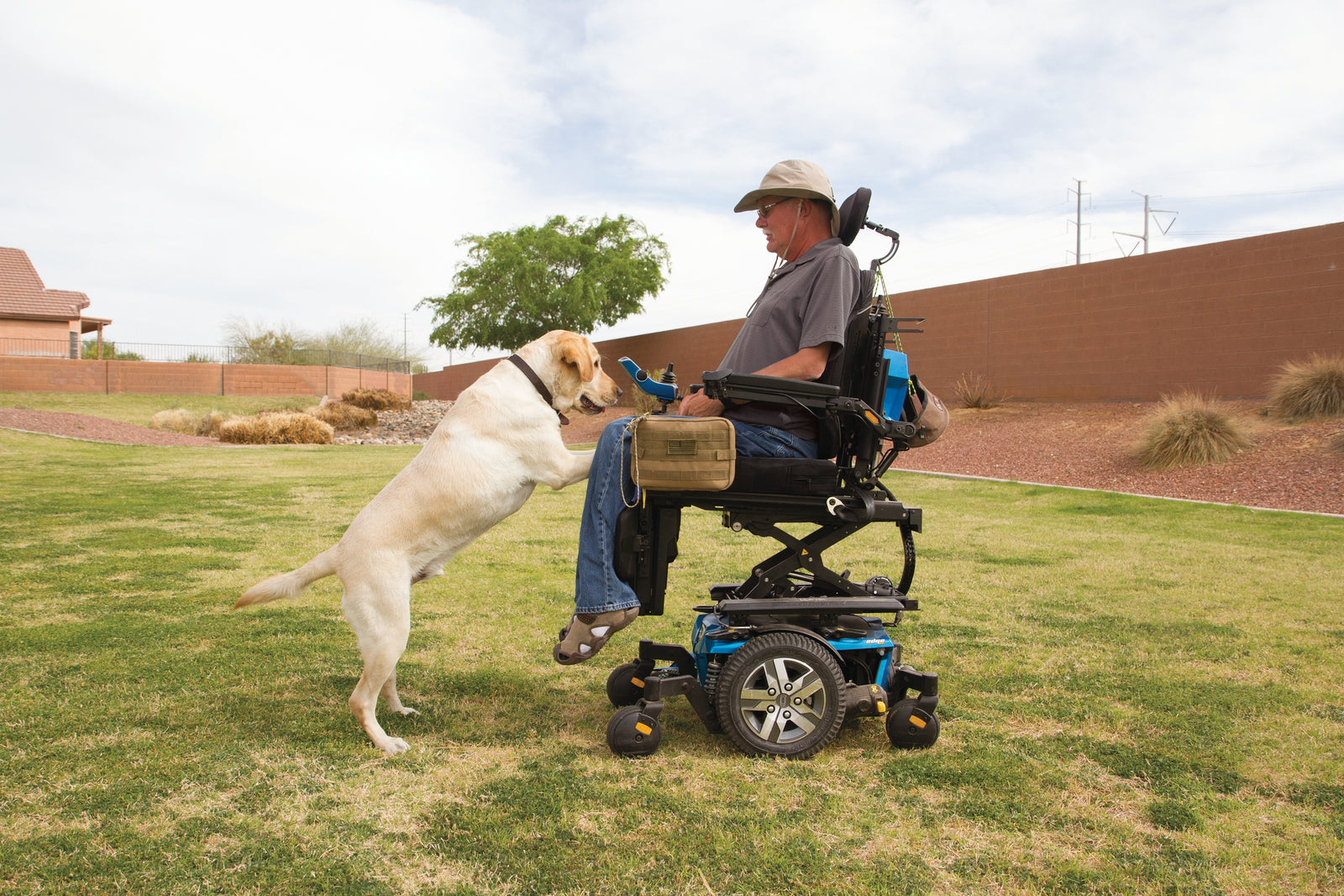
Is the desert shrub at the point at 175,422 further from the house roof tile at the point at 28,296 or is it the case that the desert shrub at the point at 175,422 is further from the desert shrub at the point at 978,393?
the desert shrub at the point at 978,393

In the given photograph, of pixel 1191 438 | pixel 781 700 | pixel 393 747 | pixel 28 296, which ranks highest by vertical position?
pixel 28 296

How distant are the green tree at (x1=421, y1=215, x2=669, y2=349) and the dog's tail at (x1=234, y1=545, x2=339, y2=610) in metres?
29.7

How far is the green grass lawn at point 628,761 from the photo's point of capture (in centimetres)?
210

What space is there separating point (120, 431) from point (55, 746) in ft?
62.2

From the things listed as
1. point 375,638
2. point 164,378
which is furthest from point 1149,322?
point 164,378

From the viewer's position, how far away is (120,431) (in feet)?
60.6

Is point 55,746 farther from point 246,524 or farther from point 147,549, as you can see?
point 246,524

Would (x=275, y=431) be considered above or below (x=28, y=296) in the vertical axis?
below

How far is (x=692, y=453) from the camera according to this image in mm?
2648

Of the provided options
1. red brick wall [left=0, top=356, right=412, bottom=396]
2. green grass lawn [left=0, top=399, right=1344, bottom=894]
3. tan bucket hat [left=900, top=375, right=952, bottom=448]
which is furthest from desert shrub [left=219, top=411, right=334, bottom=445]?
tan bucket hat [left=900, top=375, right=952, bottom=448]

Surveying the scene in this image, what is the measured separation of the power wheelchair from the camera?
277 cm

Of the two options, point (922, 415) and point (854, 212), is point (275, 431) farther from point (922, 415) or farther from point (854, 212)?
point (922, 415)

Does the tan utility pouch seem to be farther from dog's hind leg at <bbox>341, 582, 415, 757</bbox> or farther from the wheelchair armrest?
dog's hind leg at <bbox>341, 582, 415, 757</bbox>

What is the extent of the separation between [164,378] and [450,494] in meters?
30.5
